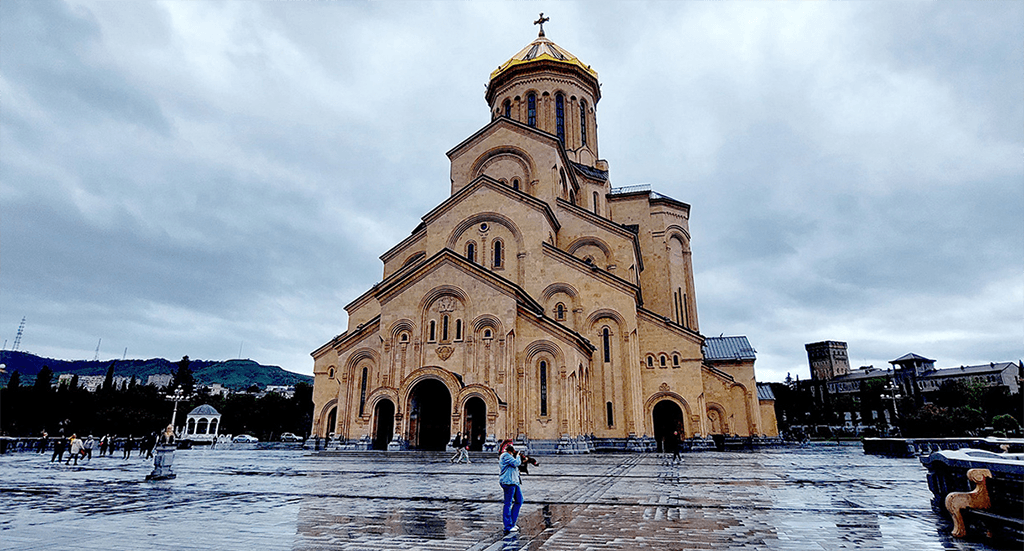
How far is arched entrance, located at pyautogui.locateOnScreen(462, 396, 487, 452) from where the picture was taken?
2303cm

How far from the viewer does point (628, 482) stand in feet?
38.1

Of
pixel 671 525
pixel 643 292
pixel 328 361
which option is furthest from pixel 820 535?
pixel 643 292

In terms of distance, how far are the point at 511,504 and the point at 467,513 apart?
5.47ft

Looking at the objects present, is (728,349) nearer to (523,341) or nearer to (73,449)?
(523,341)

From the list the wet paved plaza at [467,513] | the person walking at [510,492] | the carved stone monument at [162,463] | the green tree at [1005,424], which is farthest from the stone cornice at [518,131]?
the green tree at [1005,424]

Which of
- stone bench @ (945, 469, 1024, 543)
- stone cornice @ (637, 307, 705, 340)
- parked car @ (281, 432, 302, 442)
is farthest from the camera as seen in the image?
parked car @ (281, 432, 302, 442)

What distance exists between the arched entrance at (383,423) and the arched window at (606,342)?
35.5ft

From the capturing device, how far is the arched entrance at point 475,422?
23033 millimetres

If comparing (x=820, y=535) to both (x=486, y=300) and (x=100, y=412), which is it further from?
(x=100, y=412)

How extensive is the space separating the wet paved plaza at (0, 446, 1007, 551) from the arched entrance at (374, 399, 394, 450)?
11.1m

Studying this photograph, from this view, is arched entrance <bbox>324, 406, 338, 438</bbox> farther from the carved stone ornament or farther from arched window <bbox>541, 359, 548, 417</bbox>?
arched window <bbox>541, 359, 548, 417</bbox>

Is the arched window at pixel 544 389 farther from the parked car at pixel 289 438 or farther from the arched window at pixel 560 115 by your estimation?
the parked car at pixel 289 438

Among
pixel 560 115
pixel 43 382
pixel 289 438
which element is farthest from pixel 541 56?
A: pixel 43 382

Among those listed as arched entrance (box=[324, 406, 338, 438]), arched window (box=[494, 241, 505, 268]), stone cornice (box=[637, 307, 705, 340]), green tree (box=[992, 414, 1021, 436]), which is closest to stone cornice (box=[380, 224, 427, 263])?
arched window (box=[494, 241, 505, 268])
